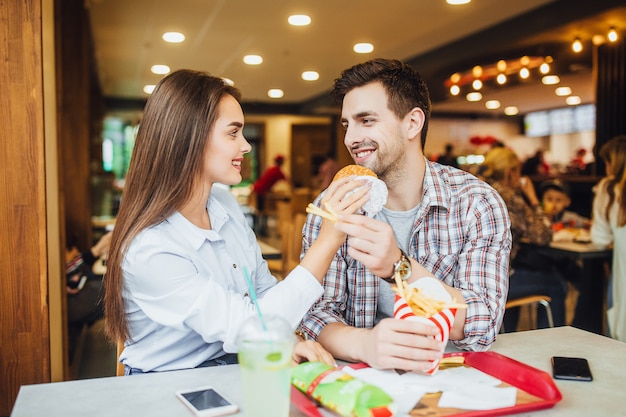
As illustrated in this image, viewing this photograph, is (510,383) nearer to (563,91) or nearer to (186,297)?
(186,297)

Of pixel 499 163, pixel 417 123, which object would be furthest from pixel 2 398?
pixel 499 163

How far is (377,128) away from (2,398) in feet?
6.45

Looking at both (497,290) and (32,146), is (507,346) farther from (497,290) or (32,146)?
(32,146)

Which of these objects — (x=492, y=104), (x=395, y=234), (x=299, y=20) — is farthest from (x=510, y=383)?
(x=492, y=104)

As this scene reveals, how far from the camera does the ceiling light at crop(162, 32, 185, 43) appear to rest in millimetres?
7113

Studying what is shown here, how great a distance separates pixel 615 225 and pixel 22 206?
3.53 meters

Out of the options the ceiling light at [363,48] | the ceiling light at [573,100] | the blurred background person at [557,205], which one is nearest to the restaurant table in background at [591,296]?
the blurred background person at [557,205]

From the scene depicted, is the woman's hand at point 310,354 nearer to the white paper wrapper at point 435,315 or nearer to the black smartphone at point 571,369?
the white paper wrapper at point 435,315

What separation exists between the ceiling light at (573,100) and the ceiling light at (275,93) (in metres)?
7.03

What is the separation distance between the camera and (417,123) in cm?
196

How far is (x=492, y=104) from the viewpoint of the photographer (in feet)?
51.5

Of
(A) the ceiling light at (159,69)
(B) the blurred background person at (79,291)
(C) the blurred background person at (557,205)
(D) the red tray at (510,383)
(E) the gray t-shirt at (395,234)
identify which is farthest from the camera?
(A) the ceiling light at (159,69)

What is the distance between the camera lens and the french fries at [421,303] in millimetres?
1204

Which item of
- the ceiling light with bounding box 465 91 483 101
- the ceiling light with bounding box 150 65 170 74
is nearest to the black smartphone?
the ceiling light with bounding box 150 65 170 74
